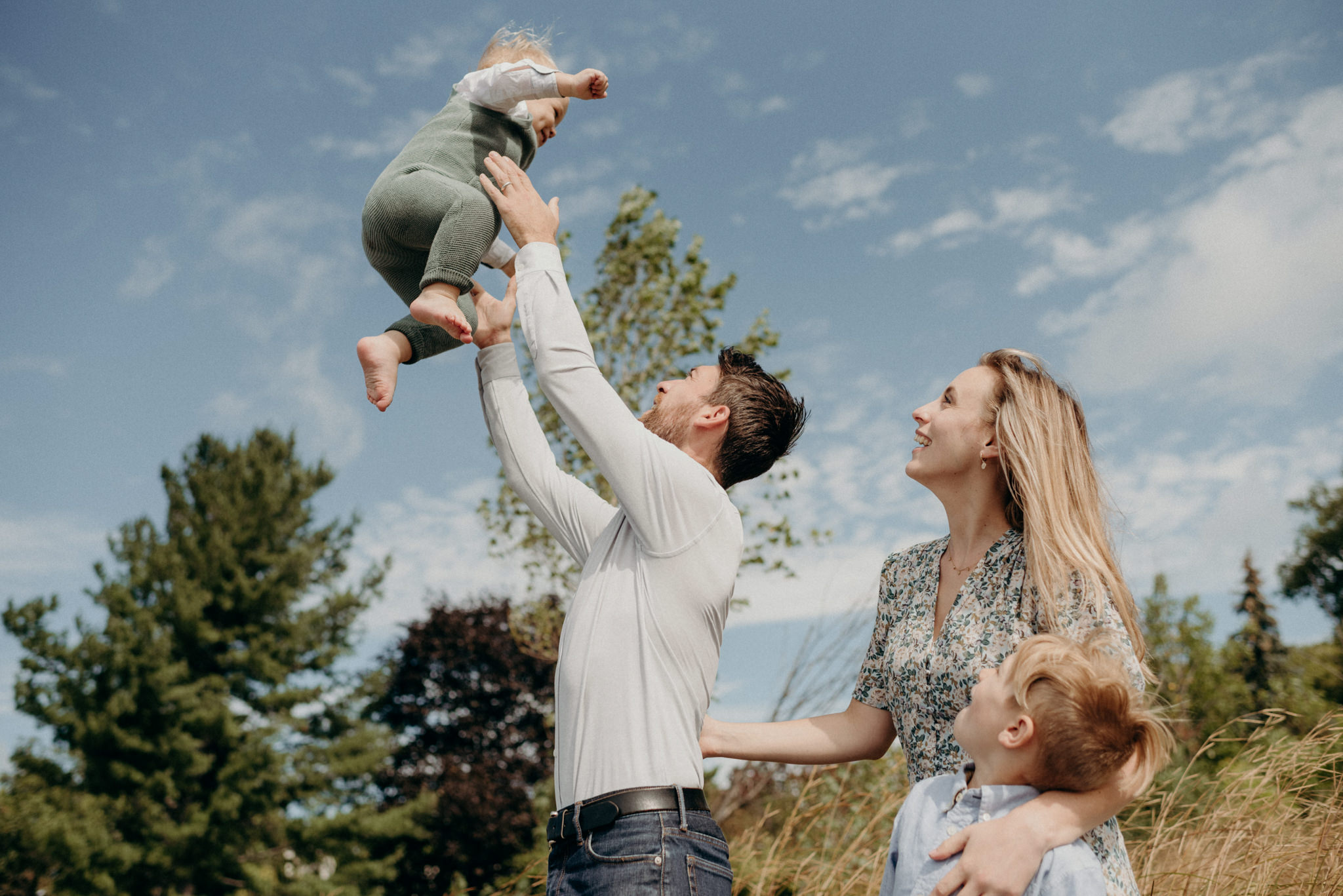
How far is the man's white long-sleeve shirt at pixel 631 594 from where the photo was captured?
1591mm

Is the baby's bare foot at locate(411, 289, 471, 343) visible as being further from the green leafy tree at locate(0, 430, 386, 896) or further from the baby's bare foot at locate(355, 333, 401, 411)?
the green leafy tree at locate(0, 430, 386, 896)

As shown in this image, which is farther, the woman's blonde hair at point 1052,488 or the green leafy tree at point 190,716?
the green leafy tree at point 190,716

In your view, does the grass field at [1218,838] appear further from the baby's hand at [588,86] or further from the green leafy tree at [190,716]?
the green leafy tree at [190,716]

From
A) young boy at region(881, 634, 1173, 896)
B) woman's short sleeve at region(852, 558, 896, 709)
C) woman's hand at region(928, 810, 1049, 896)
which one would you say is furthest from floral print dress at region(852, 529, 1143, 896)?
woman's hand at region(928, 810, 1049, 896)

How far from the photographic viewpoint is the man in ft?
5.02

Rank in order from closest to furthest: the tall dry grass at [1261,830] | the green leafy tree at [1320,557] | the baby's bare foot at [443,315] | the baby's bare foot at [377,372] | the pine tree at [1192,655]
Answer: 1. the baby's bare foot at [443,315]
2. the baby's bare foot at [377,372]
3. the tall dry grass at [1261,830]
4. the pine tree at [1192,655]
5. the green leafy tree at [1320,557]

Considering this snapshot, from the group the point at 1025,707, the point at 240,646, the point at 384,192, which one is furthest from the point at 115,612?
the point at 1025,707

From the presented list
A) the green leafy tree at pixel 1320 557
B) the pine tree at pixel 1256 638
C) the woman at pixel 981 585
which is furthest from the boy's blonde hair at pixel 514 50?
the green leafy tree at pixel 1320 557

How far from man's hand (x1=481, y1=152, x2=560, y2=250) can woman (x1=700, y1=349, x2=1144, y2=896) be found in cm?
104

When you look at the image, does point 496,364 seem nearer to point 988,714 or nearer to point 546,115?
point 546,115

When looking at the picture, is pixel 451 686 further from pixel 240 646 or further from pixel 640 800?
pixel 640 800

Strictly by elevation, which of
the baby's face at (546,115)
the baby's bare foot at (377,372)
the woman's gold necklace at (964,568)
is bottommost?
the woman's gold necklace at (964,568)

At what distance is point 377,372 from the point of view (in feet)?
7.06

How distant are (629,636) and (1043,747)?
77 cm
